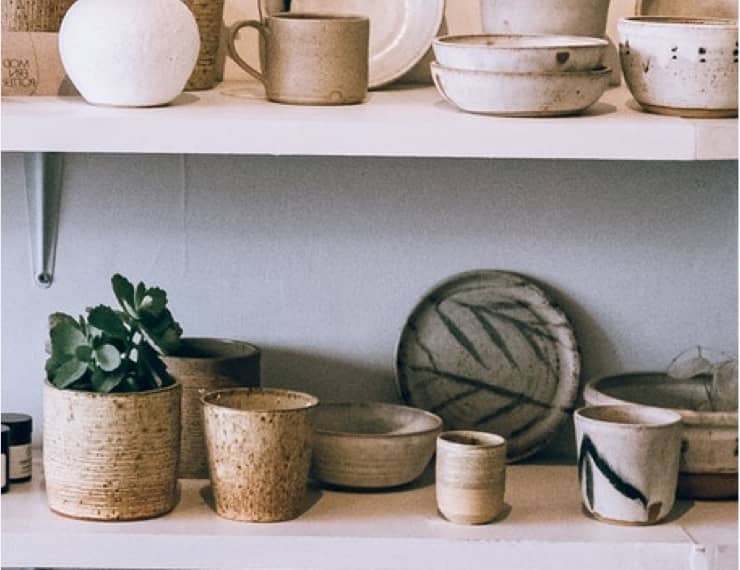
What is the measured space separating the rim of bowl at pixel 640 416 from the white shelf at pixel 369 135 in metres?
0.23

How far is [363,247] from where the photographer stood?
1.31 meters

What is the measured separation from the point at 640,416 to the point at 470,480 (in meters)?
0.16

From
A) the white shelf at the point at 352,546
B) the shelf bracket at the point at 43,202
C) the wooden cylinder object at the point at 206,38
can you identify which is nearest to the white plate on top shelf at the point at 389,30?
the wooden cylinder object at the point at 206,38

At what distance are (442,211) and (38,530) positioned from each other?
0.47 m

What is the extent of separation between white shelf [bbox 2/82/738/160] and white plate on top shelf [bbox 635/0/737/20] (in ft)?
0.62

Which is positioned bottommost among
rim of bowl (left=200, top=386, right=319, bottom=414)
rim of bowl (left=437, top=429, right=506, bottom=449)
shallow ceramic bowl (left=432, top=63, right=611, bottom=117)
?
rim of bowl (left=437, top=429, right=506, bottom=449)

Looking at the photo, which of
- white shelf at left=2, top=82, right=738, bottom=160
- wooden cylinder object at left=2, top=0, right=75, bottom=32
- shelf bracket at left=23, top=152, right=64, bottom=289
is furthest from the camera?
shelf bracket at left=23, top=152, right=64, bottom=289

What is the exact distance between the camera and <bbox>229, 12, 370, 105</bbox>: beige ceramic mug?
108cm

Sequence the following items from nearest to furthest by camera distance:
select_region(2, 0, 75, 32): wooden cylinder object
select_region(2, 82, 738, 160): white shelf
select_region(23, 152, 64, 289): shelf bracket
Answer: select_region(2, 82, 738, 160): white shelf
select_region(2, 0, 75, 32): wooden cylinder object
select_region(23, 152, 64, 289): shelf bracket

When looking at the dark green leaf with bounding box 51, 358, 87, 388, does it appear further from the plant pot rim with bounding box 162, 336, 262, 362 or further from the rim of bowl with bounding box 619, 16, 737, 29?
the rim of bowl with bounding box 619, 16, 737, 29

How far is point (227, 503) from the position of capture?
1.12 m

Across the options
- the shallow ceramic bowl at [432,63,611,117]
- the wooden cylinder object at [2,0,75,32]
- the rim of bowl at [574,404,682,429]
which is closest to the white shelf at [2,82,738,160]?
the shallow ceramic bowl at [432,63,611,117]

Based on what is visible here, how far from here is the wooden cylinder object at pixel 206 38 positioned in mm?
1158

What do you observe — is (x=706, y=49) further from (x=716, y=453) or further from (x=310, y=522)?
(x=310, y=522)
